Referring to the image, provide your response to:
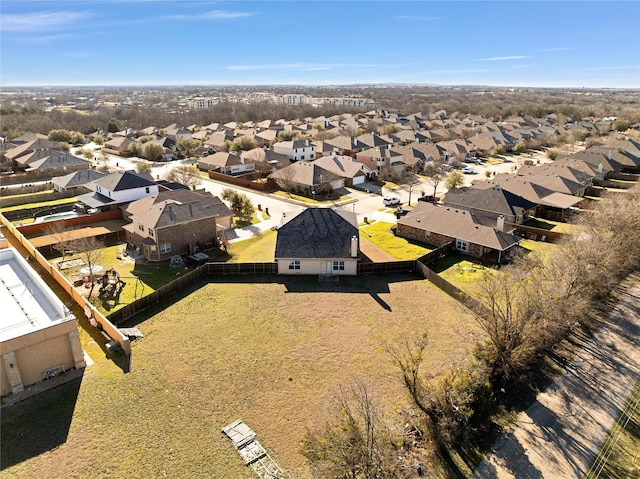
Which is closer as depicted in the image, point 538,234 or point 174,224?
point 174,224

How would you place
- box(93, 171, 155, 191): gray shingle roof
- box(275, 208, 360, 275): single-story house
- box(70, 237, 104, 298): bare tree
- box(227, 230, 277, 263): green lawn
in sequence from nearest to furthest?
box(275, 208, 360, 275): single-story house → box(70, 237, 104, 298): bare tree → box(227, 230, 277, 263): green lawn → box(93, 171, 155, 191): gray shingle roof

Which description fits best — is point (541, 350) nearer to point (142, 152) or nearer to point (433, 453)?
point (433, 453)

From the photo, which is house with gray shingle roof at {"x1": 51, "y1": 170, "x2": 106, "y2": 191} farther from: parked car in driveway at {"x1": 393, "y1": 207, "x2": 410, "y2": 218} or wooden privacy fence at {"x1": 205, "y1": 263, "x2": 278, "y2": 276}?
parked car in driveway at {"x1": 393, "y1": 207, "x2": 410, "y2": 218}

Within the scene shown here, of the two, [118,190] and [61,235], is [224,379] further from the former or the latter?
[118,190]

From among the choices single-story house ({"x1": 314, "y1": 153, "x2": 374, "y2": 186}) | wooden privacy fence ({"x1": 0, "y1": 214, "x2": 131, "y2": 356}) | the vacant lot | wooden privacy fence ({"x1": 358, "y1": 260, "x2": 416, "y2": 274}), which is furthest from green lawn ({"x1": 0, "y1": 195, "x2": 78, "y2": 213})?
wooden privacy fence ({"x1": 358, "y1": 260, "x2": 416, "y2": 274})

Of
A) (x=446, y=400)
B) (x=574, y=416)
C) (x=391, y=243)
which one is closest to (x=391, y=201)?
(x=391, y=243)

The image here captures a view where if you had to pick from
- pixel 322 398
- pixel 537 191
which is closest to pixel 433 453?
pixel 322 398
